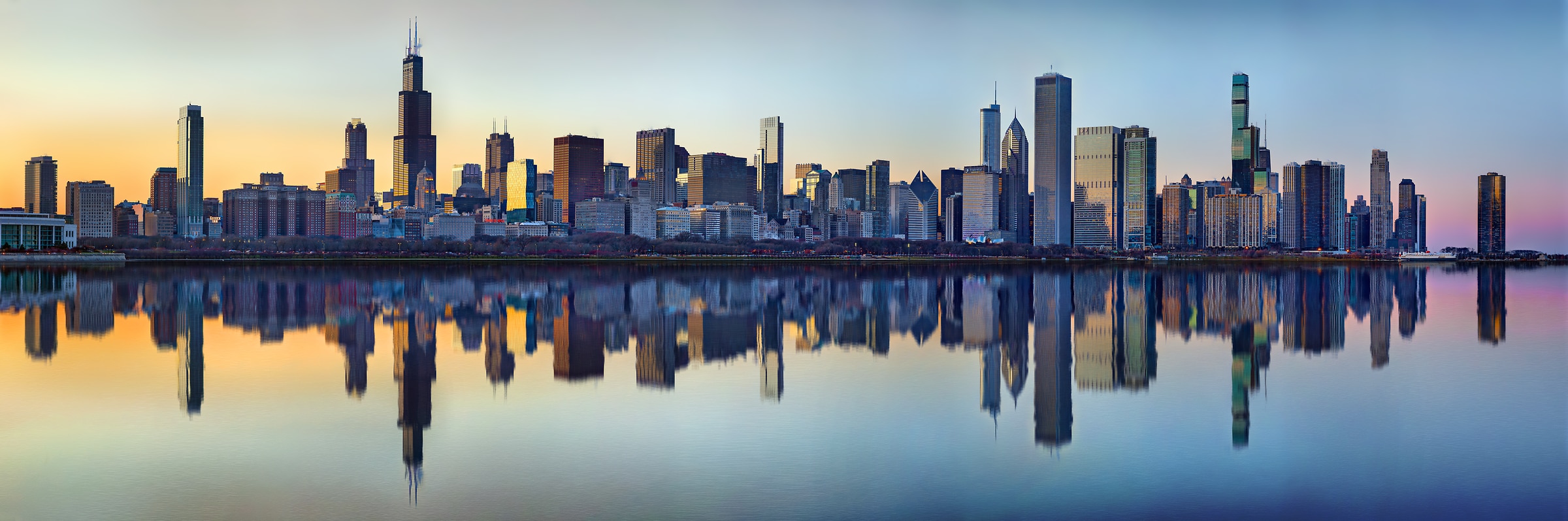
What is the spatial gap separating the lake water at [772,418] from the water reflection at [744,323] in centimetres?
21

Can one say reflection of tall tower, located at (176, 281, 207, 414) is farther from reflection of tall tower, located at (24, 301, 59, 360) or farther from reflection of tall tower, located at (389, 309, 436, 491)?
reflection of tall tower, located at (389, 309, 436, 491)

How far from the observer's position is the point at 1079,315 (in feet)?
124

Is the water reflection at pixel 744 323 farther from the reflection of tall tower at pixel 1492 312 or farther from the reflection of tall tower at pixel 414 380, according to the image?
the reflection of tall tower at pixel 1492 312

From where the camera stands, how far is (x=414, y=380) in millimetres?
19547

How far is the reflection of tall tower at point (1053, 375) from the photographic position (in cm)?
1499

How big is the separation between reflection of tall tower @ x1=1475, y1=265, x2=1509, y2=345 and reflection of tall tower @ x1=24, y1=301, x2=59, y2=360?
119 feet

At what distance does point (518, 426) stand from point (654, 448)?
267cm

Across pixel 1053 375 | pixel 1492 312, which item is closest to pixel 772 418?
pixel 1053 375

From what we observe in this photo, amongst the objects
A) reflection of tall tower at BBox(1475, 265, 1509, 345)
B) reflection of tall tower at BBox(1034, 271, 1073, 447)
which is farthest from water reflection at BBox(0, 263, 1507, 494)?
reflection of tall tower at BBox(1475, 265, 1509, 345)

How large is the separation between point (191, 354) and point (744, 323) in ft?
51.1

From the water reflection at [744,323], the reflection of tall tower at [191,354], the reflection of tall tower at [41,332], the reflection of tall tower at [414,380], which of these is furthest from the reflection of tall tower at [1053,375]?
the reflection of tall tower at [41,332]

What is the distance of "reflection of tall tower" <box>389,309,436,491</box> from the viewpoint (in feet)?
43.2

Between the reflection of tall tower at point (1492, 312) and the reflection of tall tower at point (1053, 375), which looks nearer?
the reflection of tall tower at point (1053, 375)

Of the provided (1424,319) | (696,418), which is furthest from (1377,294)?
(696,418)
